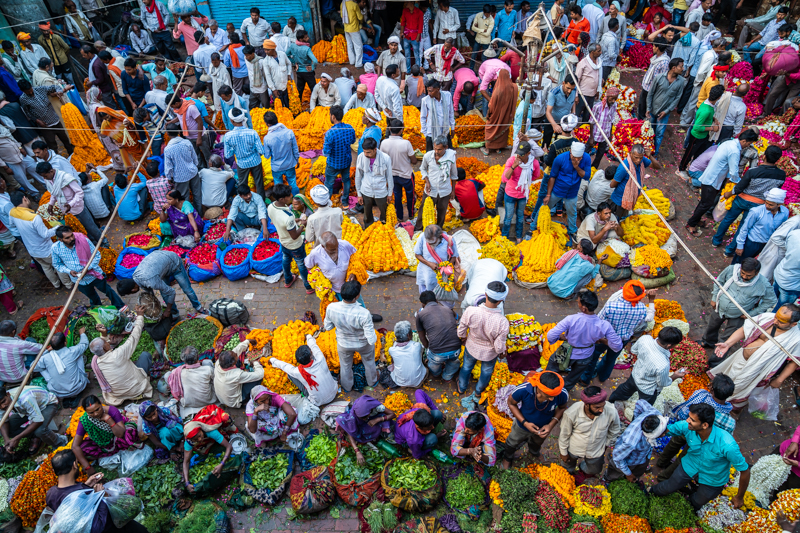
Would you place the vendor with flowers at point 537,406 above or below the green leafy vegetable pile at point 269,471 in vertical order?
above

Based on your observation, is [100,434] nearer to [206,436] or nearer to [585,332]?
[206,436]

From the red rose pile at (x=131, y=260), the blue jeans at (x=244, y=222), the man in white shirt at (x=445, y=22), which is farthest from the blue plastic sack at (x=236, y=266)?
the man in white shirt at (x=445, y=22)

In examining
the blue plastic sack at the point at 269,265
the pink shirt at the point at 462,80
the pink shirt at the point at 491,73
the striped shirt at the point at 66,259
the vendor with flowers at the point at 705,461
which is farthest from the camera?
the pink shirt at the point at 462,80

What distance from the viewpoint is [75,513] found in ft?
13.8

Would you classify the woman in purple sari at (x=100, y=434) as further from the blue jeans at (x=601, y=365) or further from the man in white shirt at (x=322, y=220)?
the blue jeans at (x=601, y=365)

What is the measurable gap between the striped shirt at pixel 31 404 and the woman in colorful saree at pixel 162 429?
4.16 ft

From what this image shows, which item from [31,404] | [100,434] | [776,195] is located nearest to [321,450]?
[100,434]

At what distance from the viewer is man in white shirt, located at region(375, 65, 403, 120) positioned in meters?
9.41

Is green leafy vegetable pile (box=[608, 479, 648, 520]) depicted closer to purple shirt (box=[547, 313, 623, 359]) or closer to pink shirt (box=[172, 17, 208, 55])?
purple shirt (box=[547, 313, 623, 359])

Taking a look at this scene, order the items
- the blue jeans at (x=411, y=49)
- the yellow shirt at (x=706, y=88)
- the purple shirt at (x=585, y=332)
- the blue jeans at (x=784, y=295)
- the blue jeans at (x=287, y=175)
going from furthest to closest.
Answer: the blue jeans at (x=411, y=49) → the yellow shirt at (x=706, y=88) → the blue jeans at (x=287, y=175) → the blue jeans at (x=784, y=295) → the purple shirt at (x=585, y=332)

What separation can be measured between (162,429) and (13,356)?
7.54 ft

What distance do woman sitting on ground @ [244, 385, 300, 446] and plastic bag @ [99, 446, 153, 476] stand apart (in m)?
1.25

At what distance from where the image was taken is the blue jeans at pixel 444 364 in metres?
6.16

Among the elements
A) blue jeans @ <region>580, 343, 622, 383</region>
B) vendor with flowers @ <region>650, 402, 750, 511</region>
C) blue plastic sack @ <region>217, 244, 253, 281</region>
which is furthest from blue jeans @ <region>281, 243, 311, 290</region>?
vendor with flowers @ <region>650, 402, 750, 511</region>
